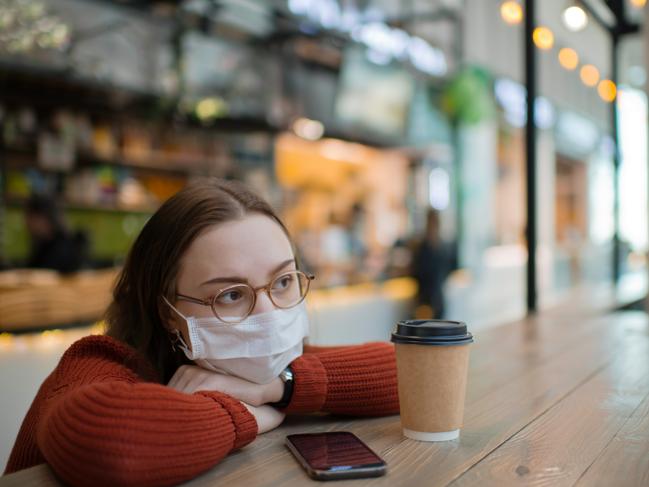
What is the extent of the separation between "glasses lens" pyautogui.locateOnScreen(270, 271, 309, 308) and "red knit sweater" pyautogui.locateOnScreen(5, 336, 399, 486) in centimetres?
12

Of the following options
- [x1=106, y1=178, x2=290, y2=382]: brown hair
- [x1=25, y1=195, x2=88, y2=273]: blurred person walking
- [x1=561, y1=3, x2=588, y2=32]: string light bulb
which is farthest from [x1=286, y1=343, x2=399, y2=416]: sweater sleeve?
[x1=25, y1=195, x2=88, y2=273]: blurred person walking

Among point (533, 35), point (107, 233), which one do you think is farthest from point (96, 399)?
point (107, 233)

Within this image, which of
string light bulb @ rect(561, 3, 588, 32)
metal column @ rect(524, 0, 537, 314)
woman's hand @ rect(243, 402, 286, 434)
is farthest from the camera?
string light bulb @ rect(561, 3, 588, 32)

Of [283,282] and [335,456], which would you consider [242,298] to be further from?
[335,456]

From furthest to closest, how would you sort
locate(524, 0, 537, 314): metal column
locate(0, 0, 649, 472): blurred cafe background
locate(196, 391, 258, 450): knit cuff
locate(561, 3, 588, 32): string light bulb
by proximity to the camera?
locate(0, 0, 649, 472): blurred cafe background, locate(561, 3, 588, 32): string light bulb, locate(524, 0, 537, 314): metal column, locate(196, 391, 258, 450): knit cuff

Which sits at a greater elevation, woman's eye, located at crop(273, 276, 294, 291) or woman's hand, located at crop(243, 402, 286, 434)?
woman's eye, located at crop(273, 276, 294, 291)

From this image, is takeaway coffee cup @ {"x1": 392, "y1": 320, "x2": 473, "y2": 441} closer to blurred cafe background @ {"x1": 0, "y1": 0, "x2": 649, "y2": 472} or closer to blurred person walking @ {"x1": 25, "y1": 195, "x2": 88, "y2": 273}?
blurred cafe background @ {"x1": 0, "y1": 0, "x2": 649, "y2": 472}

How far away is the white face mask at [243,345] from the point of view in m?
1.03

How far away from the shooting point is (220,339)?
1.03 meters

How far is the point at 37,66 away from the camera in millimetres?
5039

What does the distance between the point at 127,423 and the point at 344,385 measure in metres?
0.40

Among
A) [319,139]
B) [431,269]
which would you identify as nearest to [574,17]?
[431,269]

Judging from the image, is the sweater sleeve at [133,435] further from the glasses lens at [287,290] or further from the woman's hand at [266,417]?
the glasses lens at [287,290]

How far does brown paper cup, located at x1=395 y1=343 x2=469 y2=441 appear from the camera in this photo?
3.01ft
